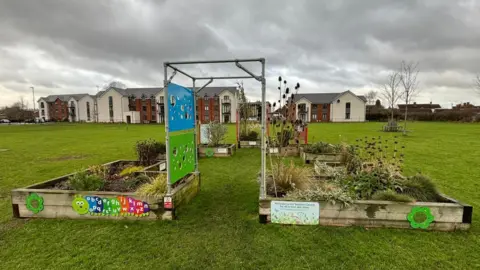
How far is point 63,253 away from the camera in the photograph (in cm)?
286

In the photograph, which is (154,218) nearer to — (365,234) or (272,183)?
(272,183)

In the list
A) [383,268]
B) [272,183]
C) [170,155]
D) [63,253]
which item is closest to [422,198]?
[383,268]

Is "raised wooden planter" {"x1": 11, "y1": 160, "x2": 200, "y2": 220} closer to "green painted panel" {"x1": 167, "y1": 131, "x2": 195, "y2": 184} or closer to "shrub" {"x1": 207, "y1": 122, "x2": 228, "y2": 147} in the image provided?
"green painted panel" {"x1": 167, "y1": 131, "x2": 195, "y2": 184}

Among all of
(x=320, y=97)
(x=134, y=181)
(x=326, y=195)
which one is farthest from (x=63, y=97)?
(x=326, y=195)

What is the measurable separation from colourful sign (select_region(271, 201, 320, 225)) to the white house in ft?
178

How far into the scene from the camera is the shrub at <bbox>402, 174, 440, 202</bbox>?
3.67 metres

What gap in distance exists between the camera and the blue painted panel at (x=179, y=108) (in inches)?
150

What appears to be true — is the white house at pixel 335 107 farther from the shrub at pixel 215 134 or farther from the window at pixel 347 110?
the shrub at pixel 215 134

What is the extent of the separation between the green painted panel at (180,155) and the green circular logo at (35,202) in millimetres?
2065

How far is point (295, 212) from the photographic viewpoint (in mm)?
3496

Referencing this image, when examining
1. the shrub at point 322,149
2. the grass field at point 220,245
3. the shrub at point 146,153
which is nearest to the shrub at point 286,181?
the grass field at point 220,245

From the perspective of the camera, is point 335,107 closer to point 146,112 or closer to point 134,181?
point 146,112

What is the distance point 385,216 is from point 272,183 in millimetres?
1796

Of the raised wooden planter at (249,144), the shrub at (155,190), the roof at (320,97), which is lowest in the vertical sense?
the raised wooden planter at (249,144)
